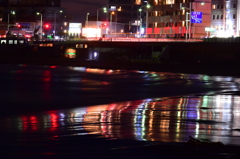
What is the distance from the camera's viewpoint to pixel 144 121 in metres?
18.6

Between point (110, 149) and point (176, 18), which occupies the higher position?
point (176, 18)

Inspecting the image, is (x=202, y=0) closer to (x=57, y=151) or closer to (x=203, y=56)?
(x=203, y=56)

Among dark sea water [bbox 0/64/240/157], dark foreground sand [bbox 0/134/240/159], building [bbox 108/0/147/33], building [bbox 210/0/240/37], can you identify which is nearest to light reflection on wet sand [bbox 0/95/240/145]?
dark sea water [bbox 0/64/240/157]

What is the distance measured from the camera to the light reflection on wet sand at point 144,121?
15.8 metres

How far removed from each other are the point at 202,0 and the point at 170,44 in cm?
3428

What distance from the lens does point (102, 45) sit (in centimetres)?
9812

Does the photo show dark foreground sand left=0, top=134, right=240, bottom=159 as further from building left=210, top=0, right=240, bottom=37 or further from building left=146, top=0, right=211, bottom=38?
building left=210, top=0, right=240, bottom=37

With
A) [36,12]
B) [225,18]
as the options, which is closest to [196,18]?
[225,18]

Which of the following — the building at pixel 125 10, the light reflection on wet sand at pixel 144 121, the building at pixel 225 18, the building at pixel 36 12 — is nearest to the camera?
the light reflection on wet sand at pixel 144 121

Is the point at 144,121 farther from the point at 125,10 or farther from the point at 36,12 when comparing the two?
the point at 125,10

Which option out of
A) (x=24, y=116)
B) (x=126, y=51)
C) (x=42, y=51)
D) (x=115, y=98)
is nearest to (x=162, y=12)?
(x=126, y=51)

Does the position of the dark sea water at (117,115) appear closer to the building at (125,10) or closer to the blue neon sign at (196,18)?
the blue neon sign at (196,18)

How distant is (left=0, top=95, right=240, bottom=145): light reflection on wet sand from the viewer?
1577 centimetres

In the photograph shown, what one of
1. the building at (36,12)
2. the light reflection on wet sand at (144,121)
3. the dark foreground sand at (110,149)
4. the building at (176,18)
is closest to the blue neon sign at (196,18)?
the building at (176,18)
